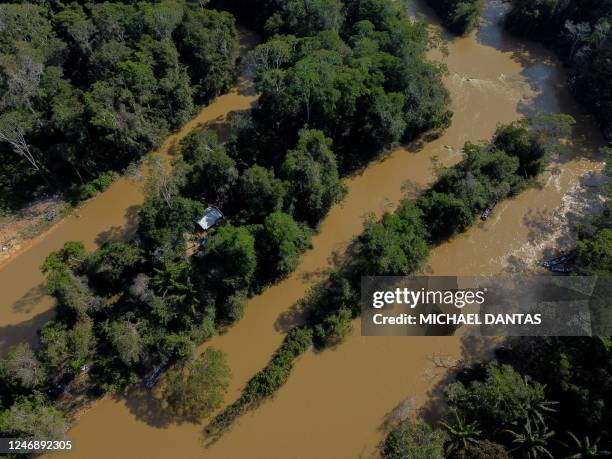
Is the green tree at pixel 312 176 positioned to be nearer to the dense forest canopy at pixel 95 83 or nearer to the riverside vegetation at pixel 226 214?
the riverside vegetation at pixel 226 214

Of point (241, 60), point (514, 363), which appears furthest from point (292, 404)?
point (241, 60)

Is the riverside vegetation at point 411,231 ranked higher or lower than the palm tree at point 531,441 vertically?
higher

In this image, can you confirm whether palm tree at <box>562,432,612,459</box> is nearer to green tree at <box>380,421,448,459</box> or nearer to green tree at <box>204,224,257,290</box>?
green tree at <box>380,421,448,459</box>

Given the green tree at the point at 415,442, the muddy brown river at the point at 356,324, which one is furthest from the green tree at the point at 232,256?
the green tree at the point at 415,442

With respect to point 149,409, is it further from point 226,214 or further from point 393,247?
point 393,247

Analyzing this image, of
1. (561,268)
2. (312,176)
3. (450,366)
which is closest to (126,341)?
(312,176)

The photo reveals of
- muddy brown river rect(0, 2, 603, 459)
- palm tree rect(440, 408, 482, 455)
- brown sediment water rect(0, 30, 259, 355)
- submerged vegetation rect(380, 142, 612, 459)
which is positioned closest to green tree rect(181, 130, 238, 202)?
brown sediment water rect(0, 30, 259, 355)
